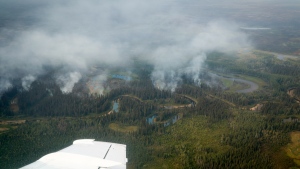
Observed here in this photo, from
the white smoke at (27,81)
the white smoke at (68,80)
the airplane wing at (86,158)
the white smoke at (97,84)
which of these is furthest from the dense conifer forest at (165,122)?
the airplane wing at (86,158)

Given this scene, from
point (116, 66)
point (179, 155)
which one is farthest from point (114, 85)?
point (179, 155)

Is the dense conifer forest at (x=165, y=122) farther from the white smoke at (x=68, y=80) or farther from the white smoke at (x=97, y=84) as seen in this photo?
the white smoke at (x=97, y=84)

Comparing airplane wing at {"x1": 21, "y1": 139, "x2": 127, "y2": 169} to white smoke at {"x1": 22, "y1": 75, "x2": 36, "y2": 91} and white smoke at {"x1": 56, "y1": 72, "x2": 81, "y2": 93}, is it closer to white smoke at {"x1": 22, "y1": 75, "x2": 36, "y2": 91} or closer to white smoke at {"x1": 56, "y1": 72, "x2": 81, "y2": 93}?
white smoke at {"x1": 56, "y1": 72, "x2": 81, "y2": 93}

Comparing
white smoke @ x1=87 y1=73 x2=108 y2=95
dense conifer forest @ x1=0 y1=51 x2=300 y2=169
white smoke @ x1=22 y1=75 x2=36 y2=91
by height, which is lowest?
dense conifer forest @ x1=0 y1=51 x2=300 y2=169

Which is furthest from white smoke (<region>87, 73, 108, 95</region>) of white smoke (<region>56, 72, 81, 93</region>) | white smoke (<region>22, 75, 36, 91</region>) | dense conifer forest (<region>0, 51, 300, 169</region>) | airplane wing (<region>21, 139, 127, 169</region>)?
airplane wing (<region>21, 139, 127, 169</region>)

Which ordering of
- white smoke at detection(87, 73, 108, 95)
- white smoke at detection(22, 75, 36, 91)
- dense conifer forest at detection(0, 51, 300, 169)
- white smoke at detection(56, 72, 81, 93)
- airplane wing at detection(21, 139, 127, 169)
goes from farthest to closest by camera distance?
Result: white smoke at detection(87, 73, 108, 95), white smoke at detection(56, 72, 81, 93), white smoke at detection(22, 75, 36, 91), dense conifer forest at detection(0, 51, 300, 169), airplane wing at detection(21, 139, 127, 169)
